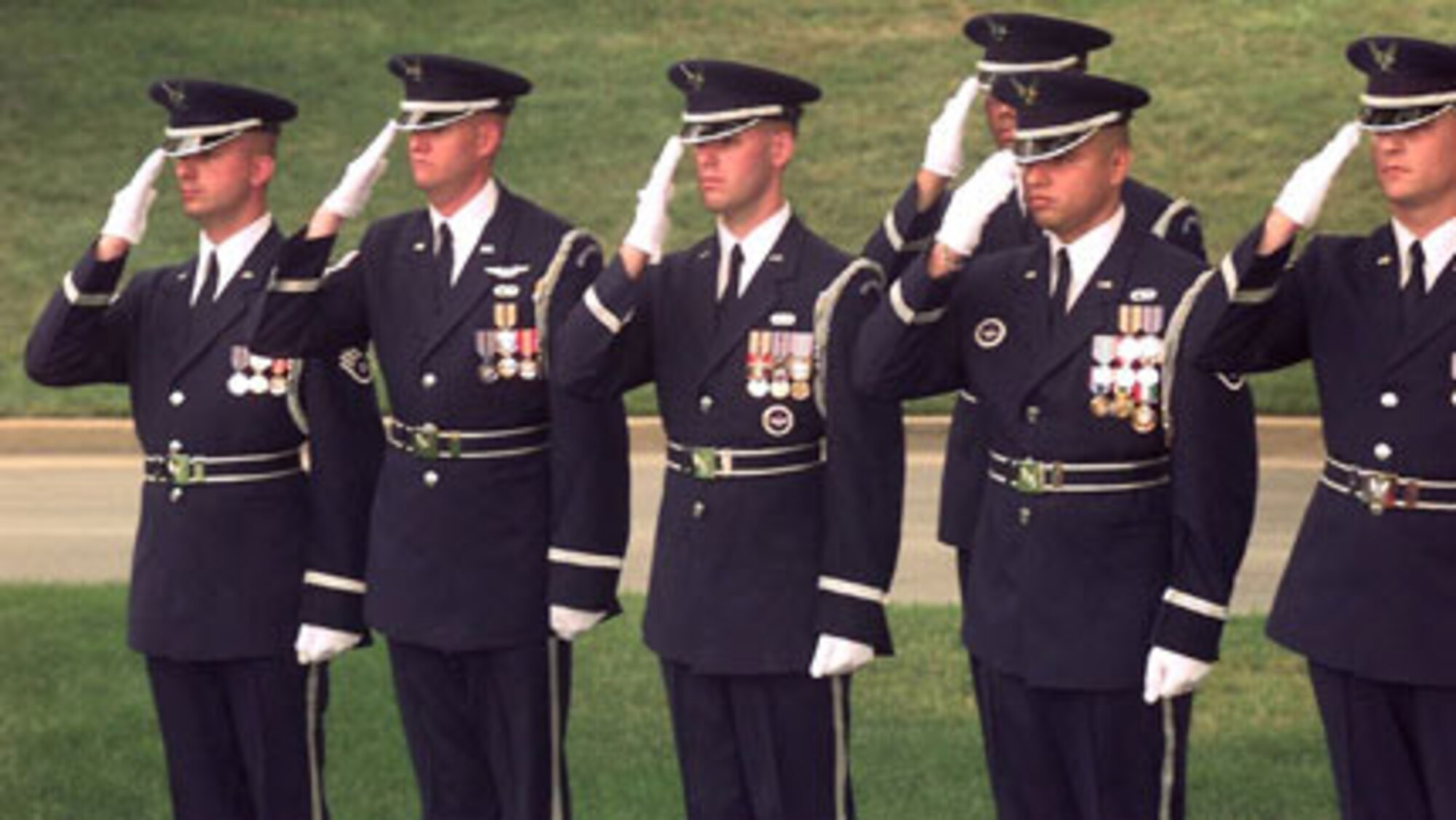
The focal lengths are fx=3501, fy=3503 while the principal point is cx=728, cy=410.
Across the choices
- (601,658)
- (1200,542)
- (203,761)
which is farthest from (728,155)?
(601,658)

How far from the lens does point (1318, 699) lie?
8719 millimetres

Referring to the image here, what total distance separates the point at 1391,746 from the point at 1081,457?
1102 millimetres

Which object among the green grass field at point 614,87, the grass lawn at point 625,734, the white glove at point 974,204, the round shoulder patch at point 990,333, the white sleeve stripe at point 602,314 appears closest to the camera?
the white glove at point 974,204

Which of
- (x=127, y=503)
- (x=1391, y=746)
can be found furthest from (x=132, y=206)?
(x=127, y=503)

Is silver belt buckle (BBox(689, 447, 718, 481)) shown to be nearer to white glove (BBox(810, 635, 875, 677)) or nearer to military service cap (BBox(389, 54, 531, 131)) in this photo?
white glove (BBox(810, 635, 875, 677))

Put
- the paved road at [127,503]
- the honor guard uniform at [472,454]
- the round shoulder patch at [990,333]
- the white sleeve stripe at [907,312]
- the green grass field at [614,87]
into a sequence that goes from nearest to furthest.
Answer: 1. the white sleeve stripe at [907,312]
2. the round shoulder patch at [990,333]
3. the honor guard uniform at [472,454]
4. the paved road at [127,503]
5. the green grass field at [614,87]

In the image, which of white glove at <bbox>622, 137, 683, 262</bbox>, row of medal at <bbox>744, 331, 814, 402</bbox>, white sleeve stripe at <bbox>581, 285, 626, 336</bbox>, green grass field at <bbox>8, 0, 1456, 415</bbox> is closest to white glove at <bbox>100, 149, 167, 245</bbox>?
white sleeve stripe at <bbox>581, 285, 626, 336</bbox>

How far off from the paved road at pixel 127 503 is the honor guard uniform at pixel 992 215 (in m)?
6.04

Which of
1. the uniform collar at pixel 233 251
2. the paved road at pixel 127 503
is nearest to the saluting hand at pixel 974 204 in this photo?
the uniform collar at pixel 233 251

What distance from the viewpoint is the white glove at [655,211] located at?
9281 mm

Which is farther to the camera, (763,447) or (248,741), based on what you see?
(248,741)

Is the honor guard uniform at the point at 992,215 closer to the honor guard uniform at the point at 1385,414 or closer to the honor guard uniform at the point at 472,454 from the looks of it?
the honor guard uniform at the point at 472,454

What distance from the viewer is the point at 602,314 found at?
937cm

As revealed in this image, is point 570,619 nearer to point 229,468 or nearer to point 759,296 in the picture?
point 759,296
